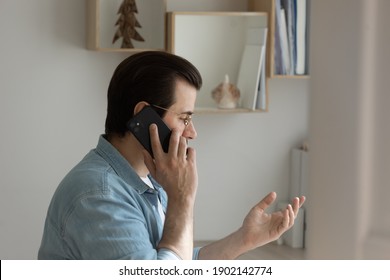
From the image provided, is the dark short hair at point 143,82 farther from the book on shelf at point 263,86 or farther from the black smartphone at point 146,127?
the book on shelf at point 263,86

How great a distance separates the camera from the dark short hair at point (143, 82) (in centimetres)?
139

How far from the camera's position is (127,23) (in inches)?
137

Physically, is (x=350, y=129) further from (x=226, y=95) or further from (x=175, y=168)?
(x=226, y=95)

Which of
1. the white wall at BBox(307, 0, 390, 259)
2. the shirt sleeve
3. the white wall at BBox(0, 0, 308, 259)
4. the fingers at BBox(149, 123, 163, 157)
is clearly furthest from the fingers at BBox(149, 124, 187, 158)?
the white wall at BBox(0, 0, 308, 259)

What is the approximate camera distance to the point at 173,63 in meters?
1.43

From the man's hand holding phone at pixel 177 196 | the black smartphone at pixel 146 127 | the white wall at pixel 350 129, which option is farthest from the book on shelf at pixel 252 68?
the white wall at pixel 350 129

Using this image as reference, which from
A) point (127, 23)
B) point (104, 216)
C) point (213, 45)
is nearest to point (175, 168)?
point (104, 216)

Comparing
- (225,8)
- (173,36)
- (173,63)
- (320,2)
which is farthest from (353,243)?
(225,8)

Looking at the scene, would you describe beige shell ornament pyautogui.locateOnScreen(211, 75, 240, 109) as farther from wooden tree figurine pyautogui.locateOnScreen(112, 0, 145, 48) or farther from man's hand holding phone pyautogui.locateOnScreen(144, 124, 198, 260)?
man's hand holding phone pyautogui.locateOnScreen(144, 124, 198, 260)

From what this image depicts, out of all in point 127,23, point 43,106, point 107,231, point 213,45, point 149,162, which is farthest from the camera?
point 213,45

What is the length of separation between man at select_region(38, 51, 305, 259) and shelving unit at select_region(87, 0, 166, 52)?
208cm

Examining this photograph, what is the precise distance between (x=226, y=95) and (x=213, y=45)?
12.1 inches

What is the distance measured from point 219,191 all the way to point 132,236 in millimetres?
2644
